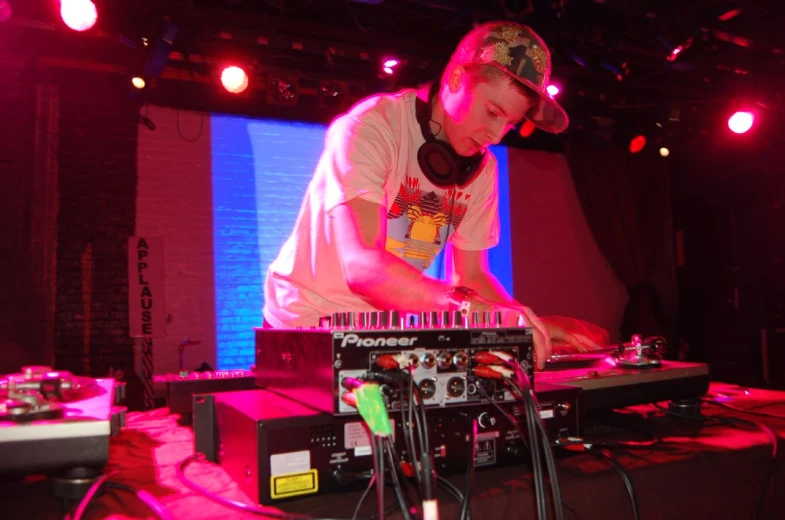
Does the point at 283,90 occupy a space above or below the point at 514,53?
above

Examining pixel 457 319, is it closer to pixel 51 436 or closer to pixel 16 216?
pixel 51 436

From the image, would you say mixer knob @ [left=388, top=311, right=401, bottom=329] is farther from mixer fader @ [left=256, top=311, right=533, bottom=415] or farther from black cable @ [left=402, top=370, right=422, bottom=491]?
black cable @ [left=402, top=370, right=422, bottom=491]

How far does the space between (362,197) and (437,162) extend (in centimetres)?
34

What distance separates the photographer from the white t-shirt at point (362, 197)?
145cm

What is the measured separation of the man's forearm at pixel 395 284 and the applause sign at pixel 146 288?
15.4 ft

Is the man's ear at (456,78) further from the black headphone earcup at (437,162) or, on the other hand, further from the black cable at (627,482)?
the black cable at (627,482)

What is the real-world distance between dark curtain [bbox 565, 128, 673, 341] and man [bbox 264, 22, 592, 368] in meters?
6.04

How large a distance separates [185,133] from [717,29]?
16.1ft

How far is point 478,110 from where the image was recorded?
158 cm

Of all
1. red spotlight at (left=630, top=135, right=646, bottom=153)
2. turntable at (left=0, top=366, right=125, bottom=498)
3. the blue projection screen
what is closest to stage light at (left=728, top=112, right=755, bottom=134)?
red spotlight at (left=630, top=135, right=646, bottom=153)

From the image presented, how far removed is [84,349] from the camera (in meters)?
5.23

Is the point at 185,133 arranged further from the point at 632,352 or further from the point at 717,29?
the point at 632,352

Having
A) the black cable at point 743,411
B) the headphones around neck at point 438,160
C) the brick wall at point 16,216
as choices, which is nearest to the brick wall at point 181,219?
the brick wall at point 16,216

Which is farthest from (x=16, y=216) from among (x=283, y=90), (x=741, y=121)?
(x=741, y=121)
